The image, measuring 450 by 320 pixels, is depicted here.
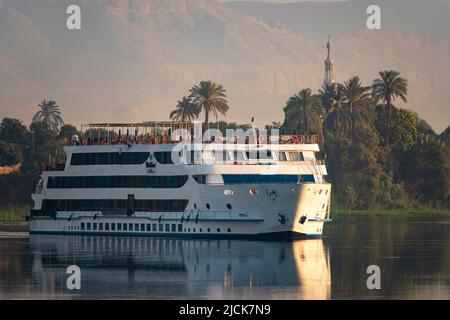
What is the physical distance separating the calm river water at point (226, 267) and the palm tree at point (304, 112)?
147ft

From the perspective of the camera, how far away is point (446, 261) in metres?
65.4

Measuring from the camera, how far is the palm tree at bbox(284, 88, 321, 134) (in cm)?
13025

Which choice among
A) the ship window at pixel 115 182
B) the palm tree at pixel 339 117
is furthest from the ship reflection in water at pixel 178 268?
the palm tree at pixel 339 117

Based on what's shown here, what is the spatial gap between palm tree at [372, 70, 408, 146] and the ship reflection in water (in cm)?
5858

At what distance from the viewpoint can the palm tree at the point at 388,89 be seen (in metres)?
134

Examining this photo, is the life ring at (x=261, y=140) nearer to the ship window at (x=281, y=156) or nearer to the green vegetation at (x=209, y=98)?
the ship window at (x=281, y=156)

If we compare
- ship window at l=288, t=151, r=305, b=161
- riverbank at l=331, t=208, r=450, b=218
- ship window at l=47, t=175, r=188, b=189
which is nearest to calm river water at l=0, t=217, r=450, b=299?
ship window at l=47, t=175, r=188, b=189

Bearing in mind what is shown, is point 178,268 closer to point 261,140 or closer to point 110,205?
point 261,140

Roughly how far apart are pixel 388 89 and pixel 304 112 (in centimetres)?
932

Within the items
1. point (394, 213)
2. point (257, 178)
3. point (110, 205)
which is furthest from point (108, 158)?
point (394, 213)

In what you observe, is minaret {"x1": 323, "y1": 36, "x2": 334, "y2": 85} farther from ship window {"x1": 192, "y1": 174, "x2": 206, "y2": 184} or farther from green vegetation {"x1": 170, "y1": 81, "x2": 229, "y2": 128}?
ship window {"x1": 192, "y1": 174, "x2": 206, "y2": 184}

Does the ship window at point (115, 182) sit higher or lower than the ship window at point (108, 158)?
lower

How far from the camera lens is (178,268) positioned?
6191 cm
